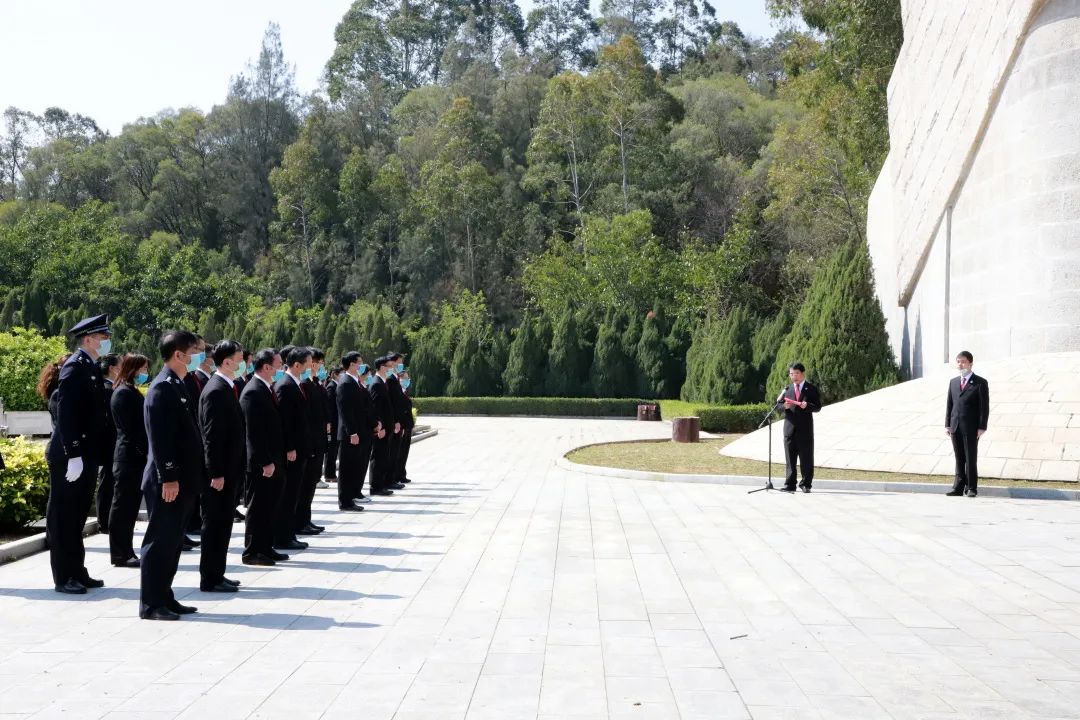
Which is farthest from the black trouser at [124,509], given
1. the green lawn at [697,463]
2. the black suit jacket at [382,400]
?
the green lawn at [697,463]

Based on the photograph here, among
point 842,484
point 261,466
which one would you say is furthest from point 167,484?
point 842,484

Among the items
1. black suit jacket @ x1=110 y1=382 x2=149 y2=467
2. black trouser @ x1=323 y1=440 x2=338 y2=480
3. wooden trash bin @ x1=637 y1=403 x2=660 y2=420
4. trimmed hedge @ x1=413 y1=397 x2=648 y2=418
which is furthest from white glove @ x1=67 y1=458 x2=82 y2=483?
trimmed hedge @ x1=413 y1=397 x2=648 y2=418

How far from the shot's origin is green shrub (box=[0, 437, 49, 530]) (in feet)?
31.9

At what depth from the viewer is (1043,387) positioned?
15766 mm

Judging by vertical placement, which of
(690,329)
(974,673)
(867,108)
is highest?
(867,108)

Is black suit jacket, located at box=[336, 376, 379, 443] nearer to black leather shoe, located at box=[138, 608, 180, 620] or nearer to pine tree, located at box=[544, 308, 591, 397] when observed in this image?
black leather shoe, located at box=[138, 608, 180, 620]

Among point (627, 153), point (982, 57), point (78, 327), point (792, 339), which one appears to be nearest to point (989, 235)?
point (982, 57)

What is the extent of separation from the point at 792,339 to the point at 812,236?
18.7 metres

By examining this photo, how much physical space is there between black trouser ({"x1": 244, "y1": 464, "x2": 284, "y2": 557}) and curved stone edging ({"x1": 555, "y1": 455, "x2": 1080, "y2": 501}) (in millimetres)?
7965

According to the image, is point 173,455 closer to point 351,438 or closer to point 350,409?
point 351,438

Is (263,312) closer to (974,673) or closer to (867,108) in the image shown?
(867,108)

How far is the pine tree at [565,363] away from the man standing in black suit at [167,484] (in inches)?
1319

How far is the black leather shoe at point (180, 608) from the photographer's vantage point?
668 centimetres

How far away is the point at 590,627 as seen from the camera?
646cm
